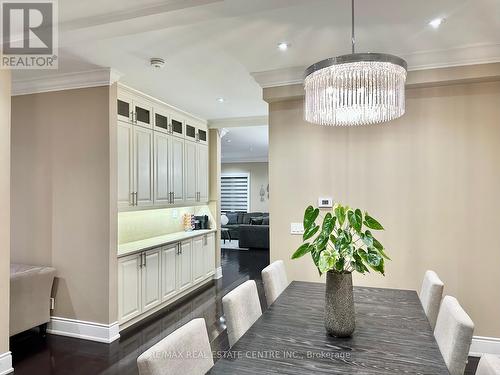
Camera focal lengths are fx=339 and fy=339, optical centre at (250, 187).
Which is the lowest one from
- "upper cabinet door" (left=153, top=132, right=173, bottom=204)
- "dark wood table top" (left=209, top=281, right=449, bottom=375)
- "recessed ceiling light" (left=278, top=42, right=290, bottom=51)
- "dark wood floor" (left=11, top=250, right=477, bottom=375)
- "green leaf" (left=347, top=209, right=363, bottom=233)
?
"dark wood floor" (left=11, top=250, right=477, bottom=375)

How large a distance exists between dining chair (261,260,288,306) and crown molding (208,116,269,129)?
3.16m

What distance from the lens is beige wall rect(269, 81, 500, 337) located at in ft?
9.82

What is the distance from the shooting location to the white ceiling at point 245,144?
686 centimetres

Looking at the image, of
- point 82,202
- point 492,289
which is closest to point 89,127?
point 82,202

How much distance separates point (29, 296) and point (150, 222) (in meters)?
1.82

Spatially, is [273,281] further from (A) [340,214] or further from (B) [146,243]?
(B) [146,243]

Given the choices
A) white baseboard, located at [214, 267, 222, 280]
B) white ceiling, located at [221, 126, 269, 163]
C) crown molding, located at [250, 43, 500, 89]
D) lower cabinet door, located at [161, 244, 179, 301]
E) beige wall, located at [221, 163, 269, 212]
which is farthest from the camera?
beige wall, located at [221, 163, 269, 212]

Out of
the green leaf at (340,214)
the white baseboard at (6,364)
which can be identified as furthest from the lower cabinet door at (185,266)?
the green leaf at (340,214)

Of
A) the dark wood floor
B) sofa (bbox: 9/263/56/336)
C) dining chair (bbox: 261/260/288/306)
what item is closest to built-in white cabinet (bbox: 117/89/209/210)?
sofa (bbox: 9/263/56/336)

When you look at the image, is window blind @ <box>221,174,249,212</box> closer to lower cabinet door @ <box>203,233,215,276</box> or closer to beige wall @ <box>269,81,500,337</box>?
lower cabinet door @ <box>203,233,215,276</box>

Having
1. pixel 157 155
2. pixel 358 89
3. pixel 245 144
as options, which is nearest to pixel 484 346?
pixel 358 89

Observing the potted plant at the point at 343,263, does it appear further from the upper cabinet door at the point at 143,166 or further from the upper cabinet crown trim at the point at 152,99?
the upper cabinet crown trim at the point at 152,99

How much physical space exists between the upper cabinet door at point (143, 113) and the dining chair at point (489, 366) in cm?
370

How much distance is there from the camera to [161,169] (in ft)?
14.4
